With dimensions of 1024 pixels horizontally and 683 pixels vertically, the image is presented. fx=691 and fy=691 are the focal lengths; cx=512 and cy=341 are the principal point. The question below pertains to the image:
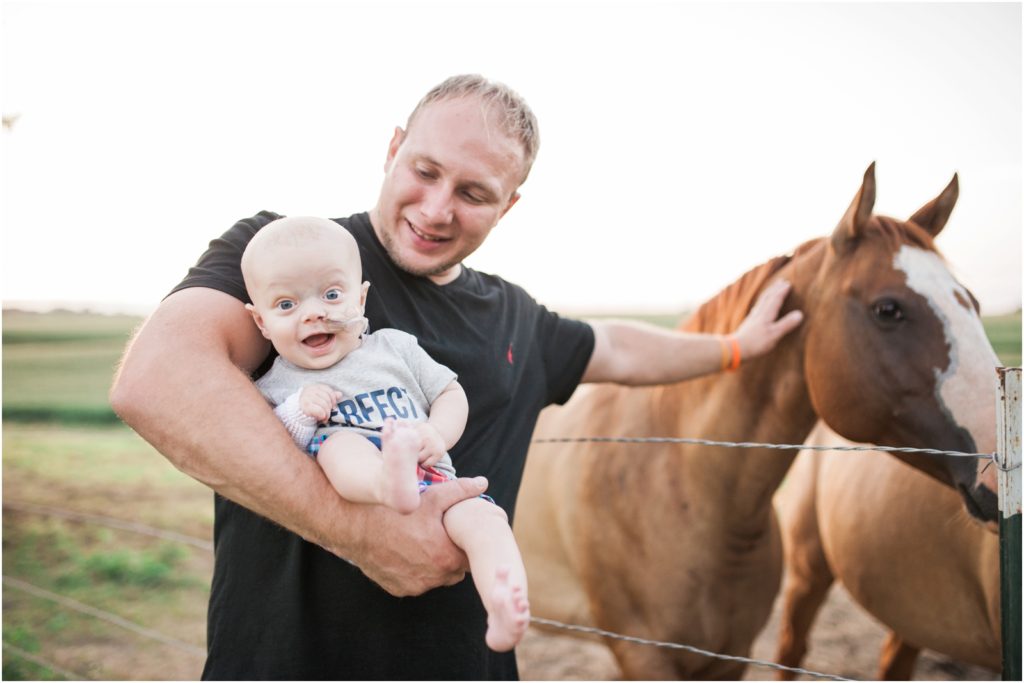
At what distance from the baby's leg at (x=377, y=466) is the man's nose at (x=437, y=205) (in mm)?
572

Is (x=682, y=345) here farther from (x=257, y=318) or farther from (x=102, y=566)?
(x=102, y=566)

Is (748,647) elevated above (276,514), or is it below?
below

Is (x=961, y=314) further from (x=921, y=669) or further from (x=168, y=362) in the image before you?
(x=921, y=669)

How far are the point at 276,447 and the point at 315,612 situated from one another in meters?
0.48

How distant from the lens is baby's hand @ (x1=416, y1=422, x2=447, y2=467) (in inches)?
52.1

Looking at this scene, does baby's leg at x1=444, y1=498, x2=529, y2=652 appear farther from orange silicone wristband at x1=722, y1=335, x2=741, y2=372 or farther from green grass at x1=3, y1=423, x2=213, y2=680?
green grass at x1=3, y1=423, x2=213, y2=680

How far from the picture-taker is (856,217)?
7.32ft

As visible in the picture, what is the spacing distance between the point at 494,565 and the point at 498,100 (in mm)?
1130

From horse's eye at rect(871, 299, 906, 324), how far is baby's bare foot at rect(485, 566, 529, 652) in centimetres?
157

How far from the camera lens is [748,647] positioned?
9.38ft

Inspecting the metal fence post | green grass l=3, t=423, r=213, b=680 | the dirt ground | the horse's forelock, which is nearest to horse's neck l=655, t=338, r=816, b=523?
the horse's forelock

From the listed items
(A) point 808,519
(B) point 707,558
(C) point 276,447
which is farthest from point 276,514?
(A) point 808,519

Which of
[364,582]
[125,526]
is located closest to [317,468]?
[364,582]

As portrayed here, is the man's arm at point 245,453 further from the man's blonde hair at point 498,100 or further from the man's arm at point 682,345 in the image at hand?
the man's arm at point 682,345
